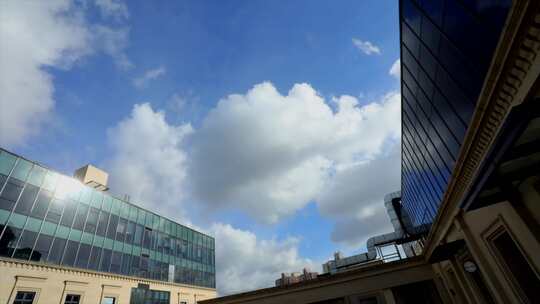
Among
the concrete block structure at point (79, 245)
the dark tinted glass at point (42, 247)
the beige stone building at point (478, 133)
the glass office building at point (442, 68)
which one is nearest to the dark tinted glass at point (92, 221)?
the concrete block structure at point (79, 245)

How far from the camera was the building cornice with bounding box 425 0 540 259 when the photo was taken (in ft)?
12.9

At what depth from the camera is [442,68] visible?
27.3ft

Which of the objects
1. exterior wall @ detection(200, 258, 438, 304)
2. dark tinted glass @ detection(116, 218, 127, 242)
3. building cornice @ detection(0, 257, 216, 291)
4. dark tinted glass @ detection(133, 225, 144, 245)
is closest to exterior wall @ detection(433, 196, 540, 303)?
exterior wall @ detection(200, 258, 438, 304)

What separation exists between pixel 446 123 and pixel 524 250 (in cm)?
446

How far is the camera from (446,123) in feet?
30.5

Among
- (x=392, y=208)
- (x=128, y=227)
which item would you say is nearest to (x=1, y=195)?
(x=128, y=227)

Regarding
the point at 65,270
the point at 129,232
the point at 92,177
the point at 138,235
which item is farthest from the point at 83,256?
the point at 92,177

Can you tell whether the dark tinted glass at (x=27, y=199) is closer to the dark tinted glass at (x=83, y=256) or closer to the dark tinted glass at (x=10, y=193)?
the dark tinted glass at (x=10, y=193)

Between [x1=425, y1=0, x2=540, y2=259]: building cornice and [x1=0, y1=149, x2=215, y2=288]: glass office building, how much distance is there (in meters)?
29.8

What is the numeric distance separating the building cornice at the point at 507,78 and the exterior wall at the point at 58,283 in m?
29.4

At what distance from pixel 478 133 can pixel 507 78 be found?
1.82m

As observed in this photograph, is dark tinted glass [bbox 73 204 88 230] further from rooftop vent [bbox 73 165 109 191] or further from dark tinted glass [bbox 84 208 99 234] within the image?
rooftop vent [bbox 73 165 109 191]

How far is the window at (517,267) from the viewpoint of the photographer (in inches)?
281

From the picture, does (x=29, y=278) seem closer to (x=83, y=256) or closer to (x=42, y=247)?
(x=42, y=247)
